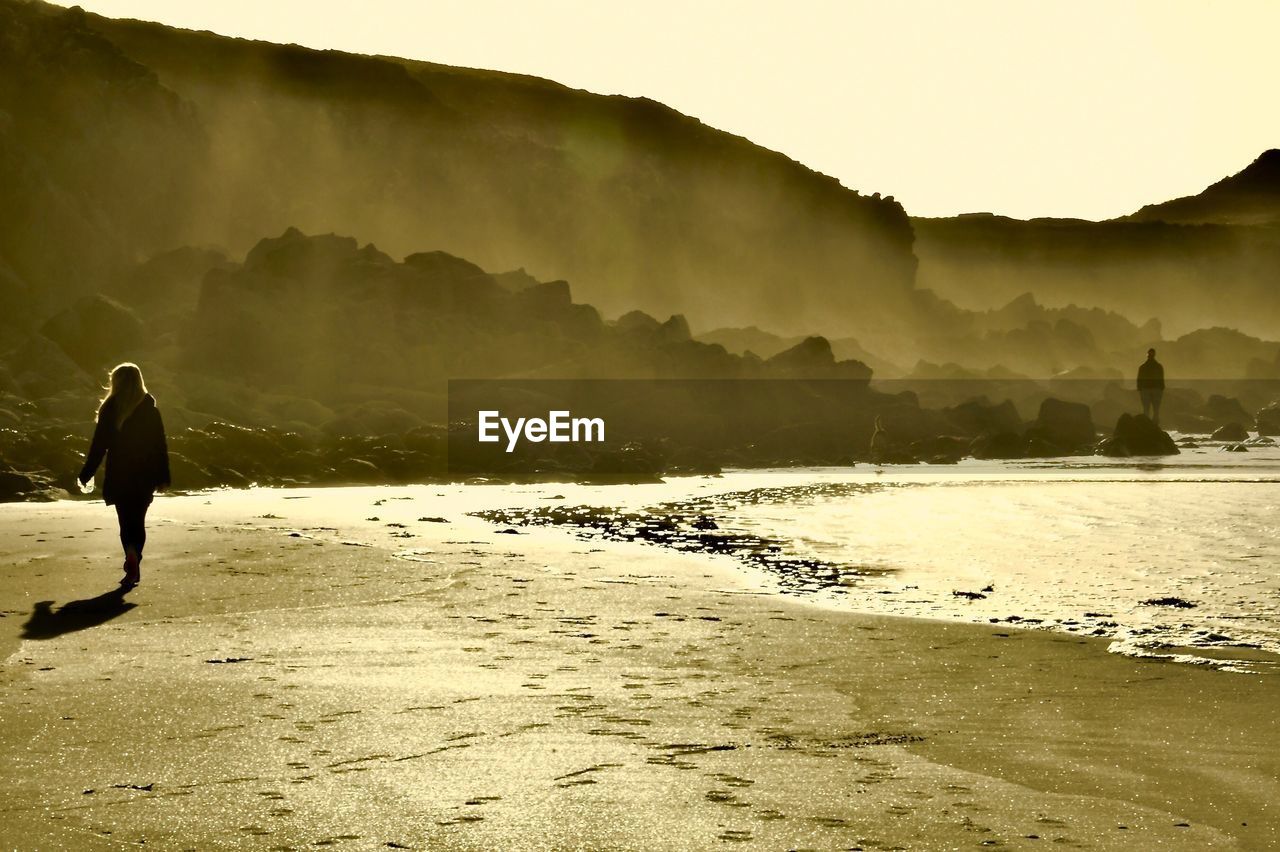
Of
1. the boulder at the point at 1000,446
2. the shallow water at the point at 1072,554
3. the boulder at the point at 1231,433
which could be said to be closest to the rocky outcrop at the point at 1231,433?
the boulder at the point at 1231,433

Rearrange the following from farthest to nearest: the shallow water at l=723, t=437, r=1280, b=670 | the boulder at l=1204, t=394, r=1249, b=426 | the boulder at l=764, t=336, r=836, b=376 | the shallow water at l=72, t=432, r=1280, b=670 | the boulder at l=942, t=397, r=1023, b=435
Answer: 1. the boulder at l=1204, t=394, r=1249, b=426
2. the boulder at l=764, t=336, r=836, b=376
3. the boulder at l=942, t=397, r=1023, b=435
4. the shallow water at l=72, t=432, r=1280, b=670
5. the shallow water at l=723, t=437, r=1280, b=670

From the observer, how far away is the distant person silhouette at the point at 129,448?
1410cm

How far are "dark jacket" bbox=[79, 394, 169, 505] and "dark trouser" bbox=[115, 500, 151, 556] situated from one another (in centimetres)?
5

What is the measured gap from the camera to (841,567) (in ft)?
50.7

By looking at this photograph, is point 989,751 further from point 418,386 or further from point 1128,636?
point 418,386

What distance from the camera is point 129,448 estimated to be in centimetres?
1438

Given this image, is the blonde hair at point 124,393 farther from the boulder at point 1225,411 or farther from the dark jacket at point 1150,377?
the boulder at point 1225,411

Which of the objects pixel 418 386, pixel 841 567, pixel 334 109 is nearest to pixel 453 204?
pixel 334 109

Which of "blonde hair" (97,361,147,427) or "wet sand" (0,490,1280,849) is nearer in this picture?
"wet sand" (0,490,1280,849)

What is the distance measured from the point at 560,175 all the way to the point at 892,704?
482 ft

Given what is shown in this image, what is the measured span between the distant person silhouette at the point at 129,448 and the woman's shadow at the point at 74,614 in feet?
5.34

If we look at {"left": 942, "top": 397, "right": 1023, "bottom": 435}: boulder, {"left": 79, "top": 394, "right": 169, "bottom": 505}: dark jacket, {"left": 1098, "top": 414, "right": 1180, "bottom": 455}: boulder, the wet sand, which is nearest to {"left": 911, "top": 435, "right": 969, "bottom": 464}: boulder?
{"left": 1098, "top": 414, "right": 1180, "bottom": 455}: boulder

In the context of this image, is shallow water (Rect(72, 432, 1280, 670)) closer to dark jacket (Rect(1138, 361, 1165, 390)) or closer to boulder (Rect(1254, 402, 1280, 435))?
dark jacket (Rect(1138, 361, 1165, 390))

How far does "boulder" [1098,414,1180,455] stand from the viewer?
55.0m
